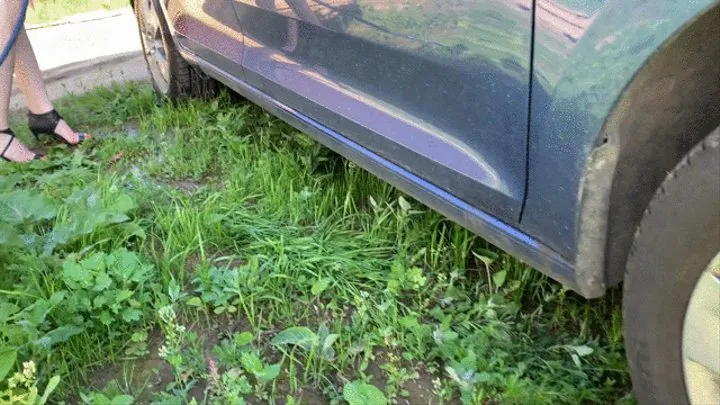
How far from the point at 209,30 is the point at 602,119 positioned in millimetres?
2045

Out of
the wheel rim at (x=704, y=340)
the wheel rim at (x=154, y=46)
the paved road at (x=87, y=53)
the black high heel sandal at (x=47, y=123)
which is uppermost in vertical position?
the wheel rim at (x=704, y=340)

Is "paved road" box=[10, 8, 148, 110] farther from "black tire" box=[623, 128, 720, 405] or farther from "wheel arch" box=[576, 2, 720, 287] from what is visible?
"black tire" box=[623, 128, 720, 405]

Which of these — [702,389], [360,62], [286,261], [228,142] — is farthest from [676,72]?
[228,142]

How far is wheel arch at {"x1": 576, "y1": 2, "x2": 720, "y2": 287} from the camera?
4.05ft

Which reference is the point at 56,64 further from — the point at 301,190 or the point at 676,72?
the point at 676,72

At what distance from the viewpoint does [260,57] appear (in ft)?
8.09

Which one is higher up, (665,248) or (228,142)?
(665,248)

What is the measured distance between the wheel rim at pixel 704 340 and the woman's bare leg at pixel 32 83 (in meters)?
2.93

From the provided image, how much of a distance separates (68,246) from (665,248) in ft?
5.60

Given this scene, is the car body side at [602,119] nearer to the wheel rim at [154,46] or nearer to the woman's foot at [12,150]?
the woman's foot at [12,150]

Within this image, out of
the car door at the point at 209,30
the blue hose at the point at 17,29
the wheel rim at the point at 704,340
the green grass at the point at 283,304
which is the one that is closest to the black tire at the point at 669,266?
the wheel rim at the point at 704,340

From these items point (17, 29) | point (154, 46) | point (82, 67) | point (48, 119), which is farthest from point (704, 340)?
point (82, 67)

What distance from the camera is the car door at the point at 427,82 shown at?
4.65ft

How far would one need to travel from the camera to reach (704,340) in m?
1.21
